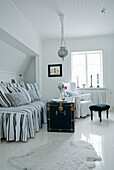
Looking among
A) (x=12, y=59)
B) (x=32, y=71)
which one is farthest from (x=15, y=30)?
(x=32, y=71)

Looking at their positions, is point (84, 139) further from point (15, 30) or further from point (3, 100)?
point (15, 30)

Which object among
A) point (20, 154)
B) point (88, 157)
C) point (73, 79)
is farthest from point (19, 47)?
point (88, 157)

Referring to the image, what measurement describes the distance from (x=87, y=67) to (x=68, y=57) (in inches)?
32.5

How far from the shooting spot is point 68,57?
5.83m

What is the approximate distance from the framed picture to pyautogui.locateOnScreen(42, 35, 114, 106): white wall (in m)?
0.12

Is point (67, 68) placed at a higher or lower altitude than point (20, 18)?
lower

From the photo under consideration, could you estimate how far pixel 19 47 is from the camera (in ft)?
14.0

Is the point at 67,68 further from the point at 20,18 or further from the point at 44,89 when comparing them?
the point at 20,18

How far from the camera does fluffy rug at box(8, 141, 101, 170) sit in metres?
1.79

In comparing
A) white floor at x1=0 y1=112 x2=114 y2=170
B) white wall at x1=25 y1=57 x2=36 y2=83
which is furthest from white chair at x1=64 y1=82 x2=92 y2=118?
white wall at x1=25 y1=57 x2=36 y2=83

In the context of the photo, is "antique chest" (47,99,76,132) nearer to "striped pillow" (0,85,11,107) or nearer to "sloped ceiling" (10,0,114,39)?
"striped pillow" (0,85,11,107)

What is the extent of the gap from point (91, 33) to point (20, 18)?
2.63m

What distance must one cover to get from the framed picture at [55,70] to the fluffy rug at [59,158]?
3682mm

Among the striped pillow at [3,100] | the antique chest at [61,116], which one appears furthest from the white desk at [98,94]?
the striped pillow at [3,100]
